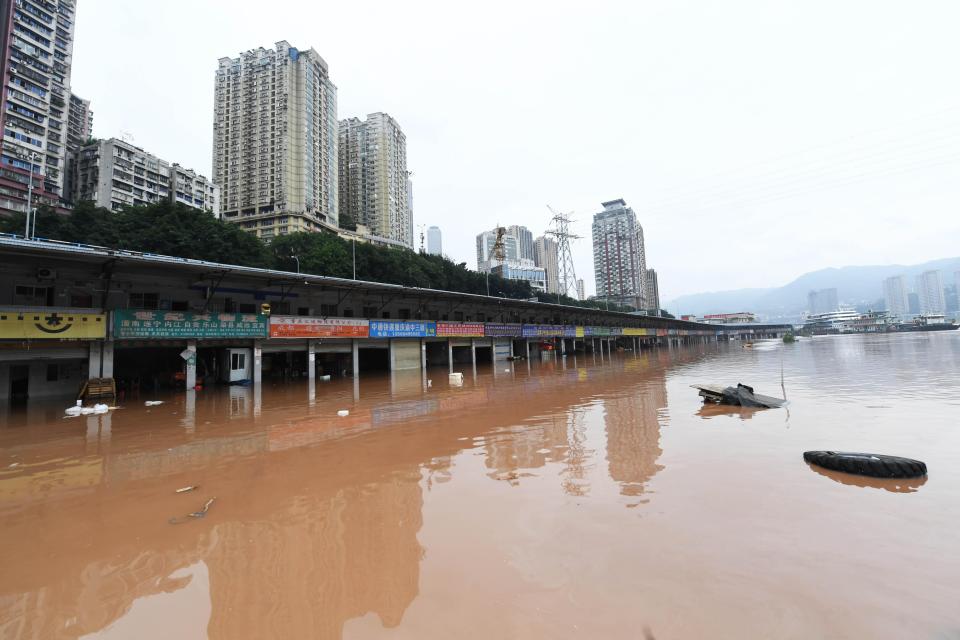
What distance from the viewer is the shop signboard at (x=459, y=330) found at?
111 ft

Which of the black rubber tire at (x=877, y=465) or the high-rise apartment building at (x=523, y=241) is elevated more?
the high-rise apartment building at (x=523, y=241)

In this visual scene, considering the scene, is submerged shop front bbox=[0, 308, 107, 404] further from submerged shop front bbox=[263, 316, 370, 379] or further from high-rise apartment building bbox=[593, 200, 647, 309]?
high-rise apartment building bbox=[593, 200, 647, 309]

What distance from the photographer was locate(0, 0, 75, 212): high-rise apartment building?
58.7 metres

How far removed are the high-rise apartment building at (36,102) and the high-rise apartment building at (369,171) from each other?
5570 cm

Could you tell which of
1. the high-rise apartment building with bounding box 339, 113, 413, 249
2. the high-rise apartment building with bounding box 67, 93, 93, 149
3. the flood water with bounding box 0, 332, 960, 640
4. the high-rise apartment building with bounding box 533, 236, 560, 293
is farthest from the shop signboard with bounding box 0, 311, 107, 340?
the high-rise apartment building with bounding box 533, 236, 560, 293

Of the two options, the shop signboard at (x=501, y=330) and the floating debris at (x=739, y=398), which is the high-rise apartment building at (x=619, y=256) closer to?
the shop signboard at (x=501, y=330)

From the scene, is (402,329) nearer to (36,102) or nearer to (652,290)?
(36,102)

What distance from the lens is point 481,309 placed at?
1710 inches

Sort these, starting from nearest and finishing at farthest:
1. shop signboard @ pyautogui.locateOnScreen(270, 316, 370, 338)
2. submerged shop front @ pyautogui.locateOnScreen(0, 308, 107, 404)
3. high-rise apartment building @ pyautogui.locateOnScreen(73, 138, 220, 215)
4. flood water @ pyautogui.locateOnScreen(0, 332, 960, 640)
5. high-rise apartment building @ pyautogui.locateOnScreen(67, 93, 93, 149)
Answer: flood water @ pyautogui.locateOnScreen(0, 332, 960, 640) → submerged shop front @ pyautogui.locateOnScreen(0, 308, 107, 404) → shop signboard @ pyautogui.locateOnScreen(270, 316, 370, 338) → high-rise apartment building @ pyautogui.locateOnScreen(73, 138, 220, 215) → high-rise apartment building @ pyautogui.locateOnScreen(67, 93, 93, 149)

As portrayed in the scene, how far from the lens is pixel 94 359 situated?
18.8m

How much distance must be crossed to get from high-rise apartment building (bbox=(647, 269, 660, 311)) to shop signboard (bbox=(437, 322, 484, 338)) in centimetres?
13253

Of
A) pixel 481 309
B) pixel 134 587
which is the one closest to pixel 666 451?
pixel 134 587

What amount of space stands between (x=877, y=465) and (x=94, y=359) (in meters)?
27.5

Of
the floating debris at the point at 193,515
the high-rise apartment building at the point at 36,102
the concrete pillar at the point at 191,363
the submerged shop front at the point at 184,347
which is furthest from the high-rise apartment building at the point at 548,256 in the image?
the floating debris at the point at 193,515
